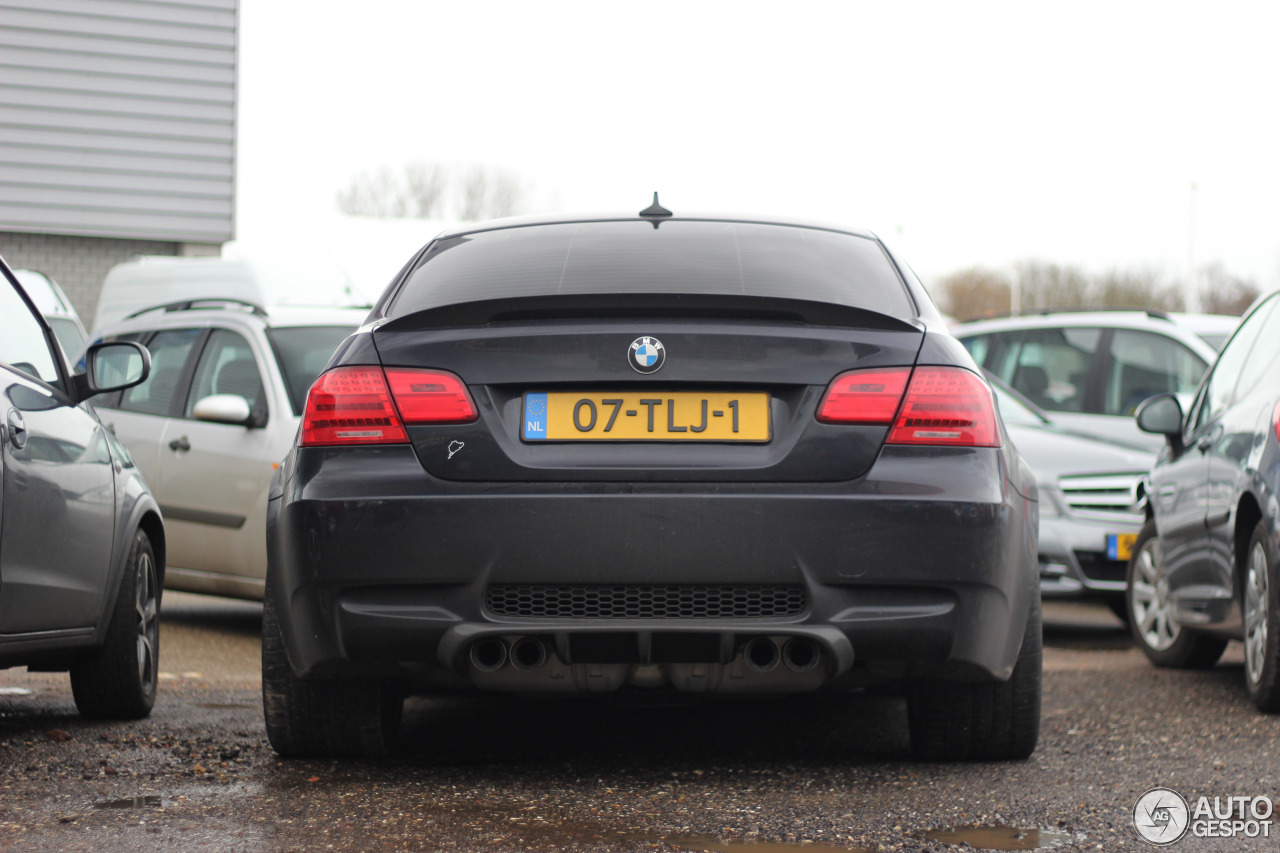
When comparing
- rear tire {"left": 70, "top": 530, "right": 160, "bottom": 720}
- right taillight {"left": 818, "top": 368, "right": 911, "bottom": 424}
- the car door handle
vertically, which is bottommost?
rear tire {"left": 70, "top": 530, "right": 160, "bottom": 720}

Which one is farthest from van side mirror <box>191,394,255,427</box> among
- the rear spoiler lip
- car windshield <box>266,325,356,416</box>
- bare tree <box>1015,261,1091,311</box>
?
bare tree <box>1015,261,1091,311</box>

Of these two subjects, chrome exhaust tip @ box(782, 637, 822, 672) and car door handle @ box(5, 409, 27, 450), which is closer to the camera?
chrome exhaust tip @ box(782, 637, 822, 672)

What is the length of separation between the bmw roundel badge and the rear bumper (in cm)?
29

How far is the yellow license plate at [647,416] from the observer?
12.7 ft

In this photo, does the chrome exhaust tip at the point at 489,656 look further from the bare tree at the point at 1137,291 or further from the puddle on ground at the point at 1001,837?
the bare tree at the point at 1137,291

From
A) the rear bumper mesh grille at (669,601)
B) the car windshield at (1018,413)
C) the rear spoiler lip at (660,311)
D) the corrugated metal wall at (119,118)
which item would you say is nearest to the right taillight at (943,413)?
the rear spoiler lip at (660,311)

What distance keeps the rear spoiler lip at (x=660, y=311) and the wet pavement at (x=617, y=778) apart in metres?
1.16

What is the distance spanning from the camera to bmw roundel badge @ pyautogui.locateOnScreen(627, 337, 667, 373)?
3877mm

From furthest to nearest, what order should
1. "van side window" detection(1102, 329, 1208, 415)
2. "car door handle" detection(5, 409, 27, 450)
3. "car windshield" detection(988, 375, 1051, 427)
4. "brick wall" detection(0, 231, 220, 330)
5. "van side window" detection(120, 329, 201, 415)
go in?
1. "brick wall" detection(0, 231, 220, 330)
2. "van side window" detection(1102, 329, 1208, 415)
3. "car windshield" detection(988, 375, 1051, 427)
4. "van side window" detection(120, 329, 201, 415)
5. "car door handle" detection(5, 409, 27, 450)

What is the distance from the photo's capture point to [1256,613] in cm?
572

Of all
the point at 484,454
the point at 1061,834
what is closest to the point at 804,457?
the point at 484,454

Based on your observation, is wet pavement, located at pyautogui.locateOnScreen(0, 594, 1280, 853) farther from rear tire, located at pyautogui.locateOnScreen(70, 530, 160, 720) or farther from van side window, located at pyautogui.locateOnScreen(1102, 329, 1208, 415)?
van side window, located at pyautogui.locateOnScreen(1102, 329, 1208, 415)

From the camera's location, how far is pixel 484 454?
387cm

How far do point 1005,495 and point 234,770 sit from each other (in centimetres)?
215
